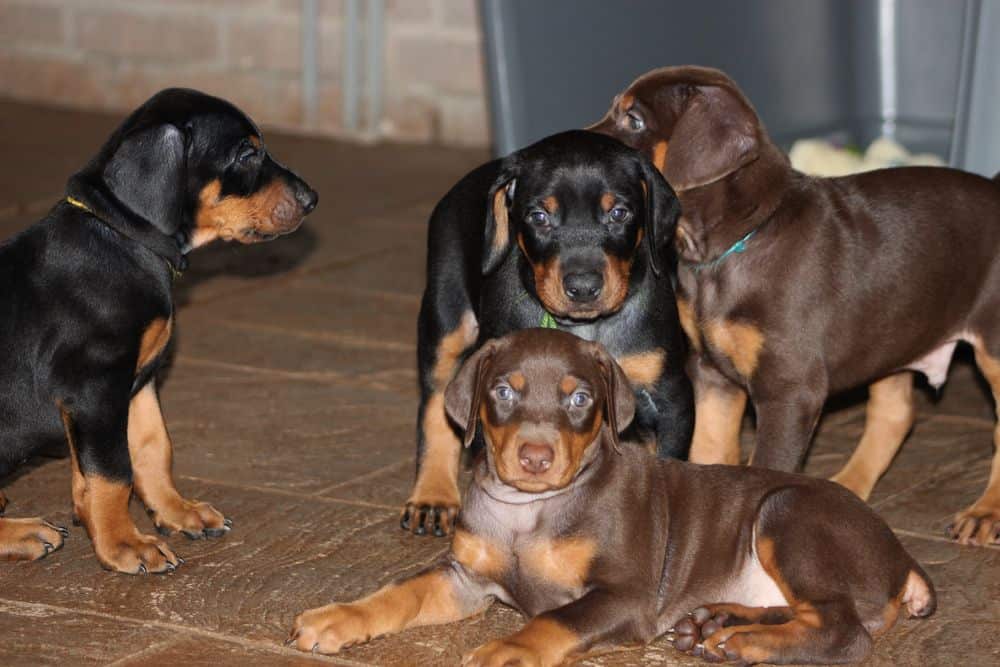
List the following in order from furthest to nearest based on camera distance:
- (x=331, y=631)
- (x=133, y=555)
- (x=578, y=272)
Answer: (x=578, y=272)
(x=133, y=555)
(x=331, y=631)

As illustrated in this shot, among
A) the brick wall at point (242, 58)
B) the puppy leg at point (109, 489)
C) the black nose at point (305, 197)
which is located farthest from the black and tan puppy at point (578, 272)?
the brick wall at point (242, 58)

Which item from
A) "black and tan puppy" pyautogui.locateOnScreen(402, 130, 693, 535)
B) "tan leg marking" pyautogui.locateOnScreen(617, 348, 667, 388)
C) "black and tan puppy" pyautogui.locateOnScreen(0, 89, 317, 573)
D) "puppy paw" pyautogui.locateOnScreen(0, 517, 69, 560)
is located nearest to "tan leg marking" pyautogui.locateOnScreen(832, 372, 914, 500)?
"black and tan puppy" pyautogui.locateOnScreen(402, 130, 693, 535)

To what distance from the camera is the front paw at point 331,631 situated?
178 inches

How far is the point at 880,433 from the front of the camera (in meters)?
6.14

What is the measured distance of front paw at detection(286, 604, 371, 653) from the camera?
14.8 feet

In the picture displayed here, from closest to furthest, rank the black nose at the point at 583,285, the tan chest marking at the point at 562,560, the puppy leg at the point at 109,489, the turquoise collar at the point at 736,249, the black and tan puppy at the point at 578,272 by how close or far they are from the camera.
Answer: the tan chest marking at the point at 562,560
the puppy leg at the point at 109,489
the black nose at the point at 583,285
the black and tan puppy at the point at 578,272
the turquoise collar at the point at 736,249

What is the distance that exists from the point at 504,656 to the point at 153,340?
1.68 metres

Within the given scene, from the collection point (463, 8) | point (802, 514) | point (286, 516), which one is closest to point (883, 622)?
point (802, 514)

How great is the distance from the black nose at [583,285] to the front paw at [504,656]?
49.4 inches

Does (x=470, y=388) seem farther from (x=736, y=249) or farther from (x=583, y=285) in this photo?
(x=736, y=249)

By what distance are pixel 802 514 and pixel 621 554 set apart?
525 millimetres

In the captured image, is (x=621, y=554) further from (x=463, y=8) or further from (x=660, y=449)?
(x=463, y=8)

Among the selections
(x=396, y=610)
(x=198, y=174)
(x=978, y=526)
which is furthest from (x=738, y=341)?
(x=198, y=174)

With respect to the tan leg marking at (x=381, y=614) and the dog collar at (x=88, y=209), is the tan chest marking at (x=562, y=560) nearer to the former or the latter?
the tan leg marking at (x=381, y=614)
